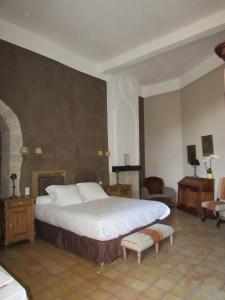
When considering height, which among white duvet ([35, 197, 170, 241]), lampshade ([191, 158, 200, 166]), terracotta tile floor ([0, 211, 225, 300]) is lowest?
terracotta tile floor ([0, 211, 225, 300])

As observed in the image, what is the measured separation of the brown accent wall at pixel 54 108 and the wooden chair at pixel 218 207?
95.9 inches

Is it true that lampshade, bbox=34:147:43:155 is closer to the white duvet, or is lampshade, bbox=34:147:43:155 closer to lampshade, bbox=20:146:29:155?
lampshade, bbox=20:146:29:155

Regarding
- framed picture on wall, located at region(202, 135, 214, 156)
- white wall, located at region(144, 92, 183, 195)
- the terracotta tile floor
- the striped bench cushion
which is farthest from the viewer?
white wall, located at region(144, 92, 183, 195)

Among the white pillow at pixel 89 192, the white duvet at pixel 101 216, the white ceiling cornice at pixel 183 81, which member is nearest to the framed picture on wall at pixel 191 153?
the white ceiling cornice at pixel 183 81

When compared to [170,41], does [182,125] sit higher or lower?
lower

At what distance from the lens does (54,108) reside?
16.0 ft

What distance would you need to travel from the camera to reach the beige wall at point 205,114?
5.52 meters

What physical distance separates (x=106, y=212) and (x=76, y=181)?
1.88m

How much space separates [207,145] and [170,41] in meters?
2.78

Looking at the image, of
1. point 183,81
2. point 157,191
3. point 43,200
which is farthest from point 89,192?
point 183,81

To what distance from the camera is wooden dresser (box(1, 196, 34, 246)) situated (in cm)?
368

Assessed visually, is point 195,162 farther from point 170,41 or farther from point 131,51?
point 131,51

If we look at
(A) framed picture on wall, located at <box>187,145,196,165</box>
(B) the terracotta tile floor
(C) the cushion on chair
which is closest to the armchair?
(A) framed picture on wall, located at <box>187,145,196,165</box>

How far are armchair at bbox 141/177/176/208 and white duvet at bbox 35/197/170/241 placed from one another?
7.79 feet
